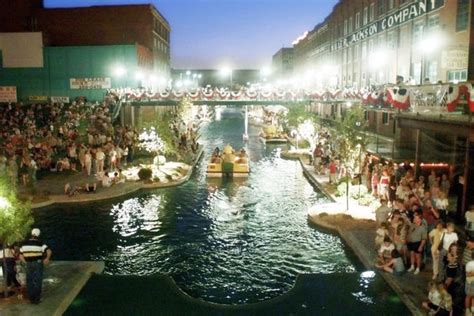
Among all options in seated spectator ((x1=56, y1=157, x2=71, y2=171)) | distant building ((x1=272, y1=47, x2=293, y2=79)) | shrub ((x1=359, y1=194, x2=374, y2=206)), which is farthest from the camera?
distant building ((x1=272, y1=47, x2=293, y2=79))

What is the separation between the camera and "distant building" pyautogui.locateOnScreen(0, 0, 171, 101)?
5741cm

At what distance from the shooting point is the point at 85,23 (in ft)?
225

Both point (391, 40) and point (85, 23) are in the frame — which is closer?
point (391, 40)

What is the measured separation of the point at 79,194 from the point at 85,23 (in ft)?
158

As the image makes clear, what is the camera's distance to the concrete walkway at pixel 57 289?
12.0 metres

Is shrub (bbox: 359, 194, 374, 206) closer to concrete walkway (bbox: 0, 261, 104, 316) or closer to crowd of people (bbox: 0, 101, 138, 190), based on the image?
concrete walkway (bbox: 0, 261, 104, 316)

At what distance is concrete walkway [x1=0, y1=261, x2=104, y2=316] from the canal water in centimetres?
124

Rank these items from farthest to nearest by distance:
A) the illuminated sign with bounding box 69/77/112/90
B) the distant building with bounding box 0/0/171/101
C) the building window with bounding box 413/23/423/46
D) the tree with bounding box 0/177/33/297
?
the illuminated sign with bounding box 69/77/112/90 < the distant building with bounding box 0/0/171/101 < the building window with bounding box 413/23/423/46 < the tree with bounding box 0/177/33/297

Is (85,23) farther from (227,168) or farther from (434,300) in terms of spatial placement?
(434,300)

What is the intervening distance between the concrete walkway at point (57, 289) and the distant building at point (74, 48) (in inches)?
1798

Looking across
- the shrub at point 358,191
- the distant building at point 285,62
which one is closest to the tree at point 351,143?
the shrub at point 358,191

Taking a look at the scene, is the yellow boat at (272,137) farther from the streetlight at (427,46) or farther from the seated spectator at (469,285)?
the seated spectator at (469,285)

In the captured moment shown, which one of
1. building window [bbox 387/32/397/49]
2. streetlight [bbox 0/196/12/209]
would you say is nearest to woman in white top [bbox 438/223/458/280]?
streetlight [bbox 0/196/12/209]

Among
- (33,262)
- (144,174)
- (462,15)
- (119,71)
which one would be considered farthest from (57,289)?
(119,71)
